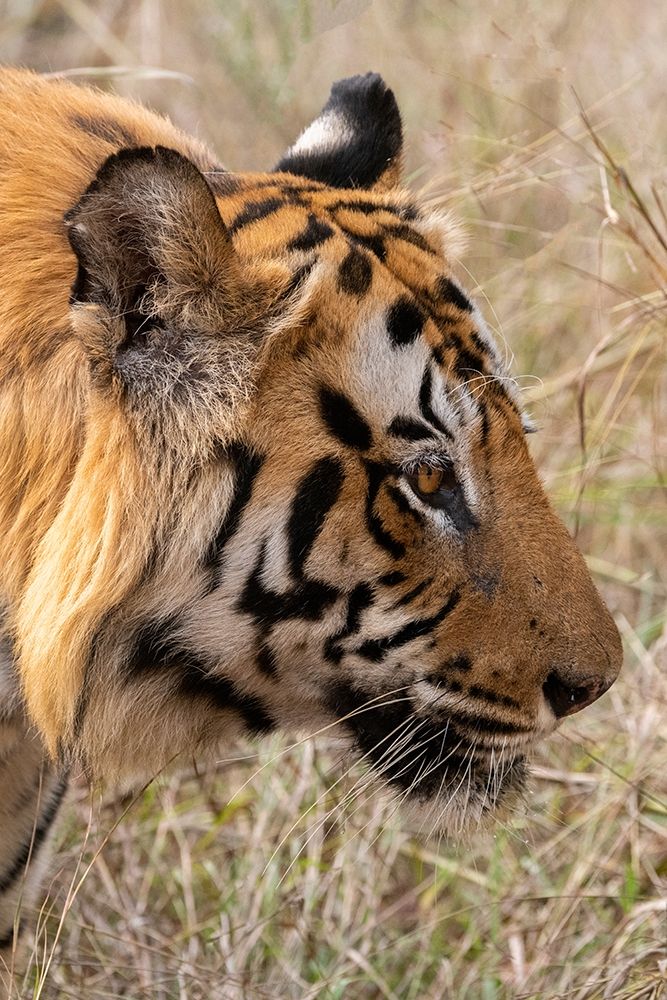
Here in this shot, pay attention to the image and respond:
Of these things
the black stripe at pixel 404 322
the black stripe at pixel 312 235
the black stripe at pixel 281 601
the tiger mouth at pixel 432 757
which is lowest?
the tiger mouth at pixel 432 757

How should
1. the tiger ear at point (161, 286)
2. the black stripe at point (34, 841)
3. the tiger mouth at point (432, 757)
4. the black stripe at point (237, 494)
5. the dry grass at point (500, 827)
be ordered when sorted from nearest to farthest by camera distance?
the tiger ear at point (161, 286), the black stripe at point (237, 494), the tiger mouth at point (432, 757), the black stripe at point (34, 841), the dry grass at point (500, 827)

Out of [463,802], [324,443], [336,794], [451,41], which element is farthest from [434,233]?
[451,41]

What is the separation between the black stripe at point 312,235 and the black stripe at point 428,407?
31 cm

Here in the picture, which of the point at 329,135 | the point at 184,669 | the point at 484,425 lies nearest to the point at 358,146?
the point at 329,135

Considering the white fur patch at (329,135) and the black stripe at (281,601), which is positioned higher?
the white fur patch at (329,135)

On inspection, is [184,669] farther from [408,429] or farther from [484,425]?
[484,425]

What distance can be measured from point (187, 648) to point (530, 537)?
64 centimetres

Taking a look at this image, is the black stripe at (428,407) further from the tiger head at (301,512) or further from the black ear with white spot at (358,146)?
the black ear with white spot at (358,146)

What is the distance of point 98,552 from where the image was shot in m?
2.05

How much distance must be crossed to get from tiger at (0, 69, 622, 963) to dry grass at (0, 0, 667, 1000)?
0.93 feet

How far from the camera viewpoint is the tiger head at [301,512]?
6.69 ft

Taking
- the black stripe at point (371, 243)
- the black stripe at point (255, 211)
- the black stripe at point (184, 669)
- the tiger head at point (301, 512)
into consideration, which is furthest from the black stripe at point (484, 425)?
the black stripe at point (184, 669)

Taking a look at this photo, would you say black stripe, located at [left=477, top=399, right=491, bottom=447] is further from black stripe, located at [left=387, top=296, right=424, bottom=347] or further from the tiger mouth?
the tiger mouth

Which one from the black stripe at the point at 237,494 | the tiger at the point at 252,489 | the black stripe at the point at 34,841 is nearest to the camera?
the tiger at the point at 252,489
